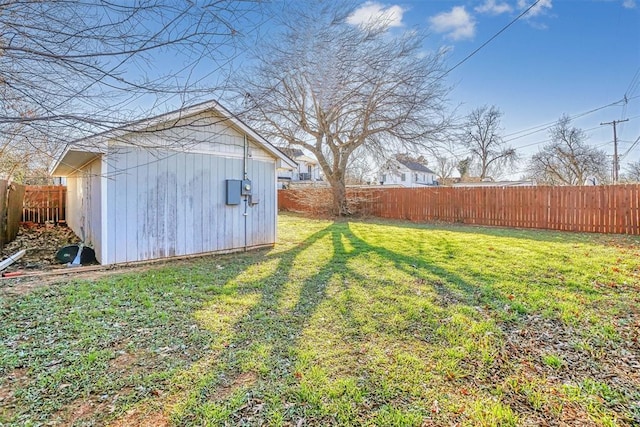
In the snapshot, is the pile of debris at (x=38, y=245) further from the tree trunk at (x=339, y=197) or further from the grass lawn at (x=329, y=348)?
the tree trunk at (x=339, y=197)

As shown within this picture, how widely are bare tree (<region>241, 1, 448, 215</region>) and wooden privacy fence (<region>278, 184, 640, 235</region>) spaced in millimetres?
2516

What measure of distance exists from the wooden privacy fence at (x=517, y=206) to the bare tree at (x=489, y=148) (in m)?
16.5

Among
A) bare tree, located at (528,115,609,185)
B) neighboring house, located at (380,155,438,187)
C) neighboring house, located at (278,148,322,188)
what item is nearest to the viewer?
bare tree, located at (528,115,609,185)

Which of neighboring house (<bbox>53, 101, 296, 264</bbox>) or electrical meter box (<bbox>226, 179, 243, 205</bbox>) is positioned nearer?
neighboring house (<bbox>53, 101, 296, 264</bbox>)

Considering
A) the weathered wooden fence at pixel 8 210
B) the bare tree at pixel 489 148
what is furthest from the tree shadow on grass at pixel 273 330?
the bare tree at pixel 489 148

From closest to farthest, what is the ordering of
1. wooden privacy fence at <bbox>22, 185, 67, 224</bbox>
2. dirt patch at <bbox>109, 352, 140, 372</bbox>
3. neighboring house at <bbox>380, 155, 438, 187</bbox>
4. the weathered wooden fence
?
1. dirt patch at <bbox>109, 352, 140, 372</bbox>
2. the weathered wooden fence
3. wooden privacy fence at <bbox>22, 185, 67, 224</bbox>
4. neighboring house at <bbox>380, 155, 438, 187</bbox>

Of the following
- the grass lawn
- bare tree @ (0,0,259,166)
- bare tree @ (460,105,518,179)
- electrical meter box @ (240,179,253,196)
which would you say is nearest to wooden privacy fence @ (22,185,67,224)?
electrical meter box @ (240,179,253,196)

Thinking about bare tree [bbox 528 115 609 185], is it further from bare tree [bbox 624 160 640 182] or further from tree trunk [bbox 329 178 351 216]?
tree trunk [bbox 329 178 351 216]

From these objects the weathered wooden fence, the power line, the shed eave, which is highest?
the power line

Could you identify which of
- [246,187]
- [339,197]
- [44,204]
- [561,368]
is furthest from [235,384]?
[44,204]

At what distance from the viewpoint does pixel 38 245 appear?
837cm

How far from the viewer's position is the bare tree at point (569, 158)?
1057 inches

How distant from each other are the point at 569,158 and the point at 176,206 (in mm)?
33567

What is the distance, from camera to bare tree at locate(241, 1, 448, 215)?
12.1m
